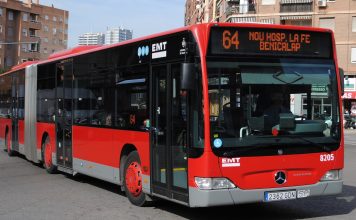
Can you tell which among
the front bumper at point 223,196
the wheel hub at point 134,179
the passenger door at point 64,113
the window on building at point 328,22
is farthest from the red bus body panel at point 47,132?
the window on building at point 328,22

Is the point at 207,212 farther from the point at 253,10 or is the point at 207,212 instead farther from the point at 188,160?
the point at 253,10

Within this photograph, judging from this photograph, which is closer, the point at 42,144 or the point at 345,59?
the point at 42,144

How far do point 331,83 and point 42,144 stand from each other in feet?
29.0

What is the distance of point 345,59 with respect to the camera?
2152 inches

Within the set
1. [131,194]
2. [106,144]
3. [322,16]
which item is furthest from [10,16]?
[131,194]

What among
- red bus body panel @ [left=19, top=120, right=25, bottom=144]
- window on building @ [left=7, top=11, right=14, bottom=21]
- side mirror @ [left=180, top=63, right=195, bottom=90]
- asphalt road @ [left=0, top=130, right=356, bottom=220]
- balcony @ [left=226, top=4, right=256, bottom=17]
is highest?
window on building @ [left=7, top=11, right=14, bottom=21]

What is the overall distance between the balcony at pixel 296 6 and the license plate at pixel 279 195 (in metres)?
51.7

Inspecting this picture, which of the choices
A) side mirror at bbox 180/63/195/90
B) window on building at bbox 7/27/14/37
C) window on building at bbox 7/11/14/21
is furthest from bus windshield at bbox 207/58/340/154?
window on building at bbox 7/11/14/21

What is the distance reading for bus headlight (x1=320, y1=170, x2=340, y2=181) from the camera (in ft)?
26.0

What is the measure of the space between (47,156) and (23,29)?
101 meters

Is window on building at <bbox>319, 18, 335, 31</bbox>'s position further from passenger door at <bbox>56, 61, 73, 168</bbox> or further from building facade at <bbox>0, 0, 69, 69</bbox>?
building facade at <bbox>0, 0, 69, 69</bbox>

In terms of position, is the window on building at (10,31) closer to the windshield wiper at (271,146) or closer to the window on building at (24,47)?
the window on building at (24,47)

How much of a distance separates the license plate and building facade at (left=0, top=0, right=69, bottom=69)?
91858mm

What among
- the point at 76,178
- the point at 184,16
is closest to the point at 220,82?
the point at 76,178
